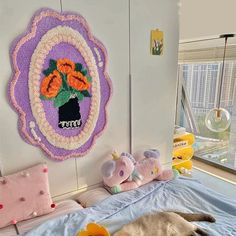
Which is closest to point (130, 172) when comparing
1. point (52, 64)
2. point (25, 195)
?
point (25, 195)

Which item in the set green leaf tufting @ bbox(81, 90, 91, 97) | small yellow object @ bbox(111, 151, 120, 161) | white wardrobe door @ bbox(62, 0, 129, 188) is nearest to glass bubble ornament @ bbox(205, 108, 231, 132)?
white wardrobe door @ bbox(62, 0, 129, 188)

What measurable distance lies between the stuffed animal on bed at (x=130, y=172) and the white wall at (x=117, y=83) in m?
0.14

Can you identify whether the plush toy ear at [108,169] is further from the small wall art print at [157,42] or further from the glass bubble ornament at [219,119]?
the glass bubble ornament at [219,119]

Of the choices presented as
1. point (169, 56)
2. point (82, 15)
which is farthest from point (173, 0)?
point (82, 15)

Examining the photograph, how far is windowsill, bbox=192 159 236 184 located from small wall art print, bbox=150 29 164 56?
5.46 ft

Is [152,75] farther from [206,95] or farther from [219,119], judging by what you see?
[206,95]

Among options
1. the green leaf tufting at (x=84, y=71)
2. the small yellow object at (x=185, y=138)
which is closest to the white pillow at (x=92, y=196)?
the green leaf tufting at (x=84, y=71)

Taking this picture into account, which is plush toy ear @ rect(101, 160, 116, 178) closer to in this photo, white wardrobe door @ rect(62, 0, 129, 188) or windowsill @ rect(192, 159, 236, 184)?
white wardrobe door @ rect(62, 0, 129, 188)

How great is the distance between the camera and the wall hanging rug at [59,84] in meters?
1.32

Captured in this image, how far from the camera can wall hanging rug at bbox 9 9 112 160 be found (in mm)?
1321

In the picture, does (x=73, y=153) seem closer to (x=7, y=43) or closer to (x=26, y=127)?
(x=26, y=127)

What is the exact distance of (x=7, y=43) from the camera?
125 centimetres

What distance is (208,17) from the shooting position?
6.55 feet

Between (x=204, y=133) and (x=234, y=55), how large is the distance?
114 centimetres
